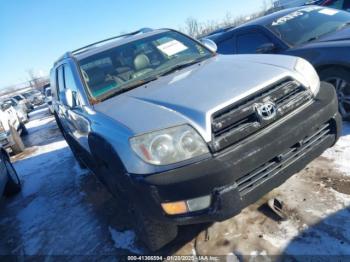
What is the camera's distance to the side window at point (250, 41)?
5.03 meters

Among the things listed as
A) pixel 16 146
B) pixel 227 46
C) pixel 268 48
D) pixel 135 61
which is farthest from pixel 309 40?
pixel 16 146

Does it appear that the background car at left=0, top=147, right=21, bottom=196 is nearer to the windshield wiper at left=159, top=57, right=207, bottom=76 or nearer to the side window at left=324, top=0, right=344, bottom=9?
the windshield wiper at left=159, top=57, right=207, bottom=76

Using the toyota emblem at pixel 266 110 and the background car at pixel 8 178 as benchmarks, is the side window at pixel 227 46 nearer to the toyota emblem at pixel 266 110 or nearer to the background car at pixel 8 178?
the toyota emblem at pixel 266 110

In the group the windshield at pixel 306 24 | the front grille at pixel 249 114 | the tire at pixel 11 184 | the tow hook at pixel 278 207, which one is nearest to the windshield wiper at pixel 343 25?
the windshield at pixel 306 24

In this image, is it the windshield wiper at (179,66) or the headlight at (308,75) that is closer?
the headlight at (308,75)

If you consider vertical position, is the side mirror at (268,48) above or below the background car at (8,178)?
above

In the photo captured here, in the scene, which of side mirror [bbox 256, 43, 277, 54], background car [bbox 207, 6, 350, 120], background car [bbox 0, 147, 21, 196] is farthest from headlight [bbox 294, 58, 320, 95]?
background car [bbox 0, 147, 21, 196]

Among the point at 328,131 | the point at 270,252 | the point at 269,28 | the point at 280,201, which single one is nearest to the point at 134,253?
the point at 270,252

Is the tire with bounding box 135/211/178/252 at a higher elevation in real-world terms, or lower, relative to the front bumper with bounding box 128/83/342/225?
lower

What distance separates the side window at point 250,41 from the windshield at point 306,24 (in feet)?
0.61

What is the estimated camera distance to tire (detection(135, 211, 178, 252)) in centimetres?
256

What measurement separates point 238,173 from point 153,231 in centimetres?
86

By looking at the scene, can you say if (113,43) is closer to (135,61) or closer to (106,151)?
(135,61)

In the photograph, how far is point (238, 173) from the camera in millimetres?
2203
